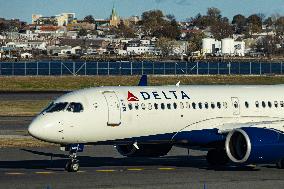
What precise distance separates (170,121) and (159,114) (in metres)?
0.63

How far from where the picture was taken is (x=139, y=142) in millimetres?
44531

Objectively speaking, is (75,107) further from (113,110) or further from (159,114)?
(159,114)

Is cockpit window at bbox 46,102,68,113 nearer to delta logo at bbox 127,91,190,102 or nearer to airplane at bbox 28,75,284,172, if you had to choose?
airplane at bbox 28,75,284,172

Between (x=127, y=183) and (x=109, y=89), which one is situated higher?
(x=109, y=89)

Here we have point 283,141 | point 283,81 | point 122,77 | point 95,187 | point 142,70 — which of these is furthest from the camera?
point 142,70

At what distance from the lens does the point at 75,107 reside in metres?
42.9

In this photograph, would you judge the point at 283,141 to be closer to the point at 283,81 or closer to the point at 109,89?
the point at 109,89

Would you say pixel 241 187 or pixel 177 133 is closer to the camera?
pixel 241 187

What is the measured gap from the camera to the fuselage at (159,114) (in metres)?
42.6

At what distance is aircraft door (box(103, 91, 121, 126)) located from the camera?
43219 millimetres

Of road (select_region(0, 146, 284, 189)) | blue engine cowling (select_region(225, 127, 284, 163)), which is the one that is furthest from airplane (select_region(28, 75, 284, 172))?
road (select_region(0, 146, 284, 189))

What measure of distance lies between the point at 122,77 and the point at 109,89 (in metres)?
88.8

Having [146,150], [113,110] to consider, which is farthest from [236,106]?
[113,110]

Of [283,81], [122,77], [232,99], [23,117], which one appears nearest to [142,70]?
[122,77]
